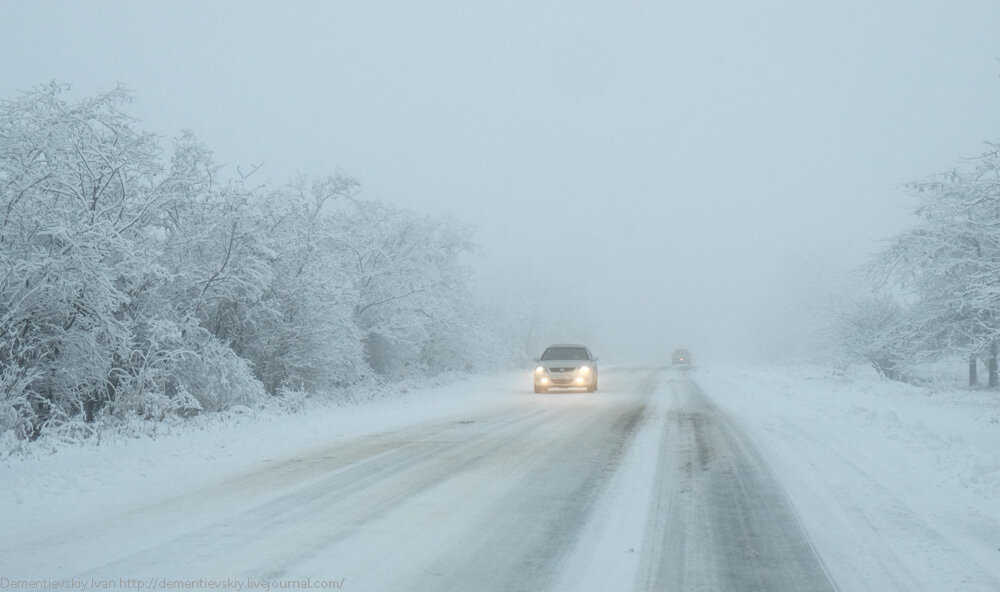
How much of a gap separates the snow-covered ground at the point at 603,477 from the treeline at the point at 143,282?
59.6 inches

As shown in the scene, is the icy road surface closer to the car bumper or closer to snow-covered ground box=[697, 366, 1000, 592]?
snow-covered ground box=[697, 366, 1000, 592]

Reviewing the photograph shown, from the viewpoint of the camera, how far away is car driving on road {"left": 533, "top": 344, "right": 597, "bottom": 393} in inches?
1075

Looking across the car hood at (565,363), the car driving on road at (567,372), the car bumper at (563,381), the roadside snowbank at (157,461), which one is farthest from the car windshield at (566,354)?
the roadside snowbank at (157,461)

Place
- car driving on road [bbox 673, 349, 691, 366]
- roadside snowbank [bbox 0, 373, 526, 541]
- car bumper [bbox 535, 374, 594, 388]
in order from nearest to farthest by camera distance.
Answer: roadside snowbank [bbox 0, 373, 526, 541], car bumper [bbox 535, 374, 594, 388], car driving on road [bbox 673, 349, 691, 366]

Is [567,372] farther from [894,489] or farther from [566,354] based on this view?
[894,489]

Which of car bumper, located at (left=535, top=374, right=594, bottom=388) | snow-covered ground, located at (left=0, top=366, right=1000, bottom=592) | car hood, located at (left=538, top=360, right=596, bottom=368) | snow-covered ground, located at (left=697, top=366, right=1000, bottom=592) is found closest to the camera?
snow-covered ground, located at (left=697, top=366, right=1000, bottom=592)

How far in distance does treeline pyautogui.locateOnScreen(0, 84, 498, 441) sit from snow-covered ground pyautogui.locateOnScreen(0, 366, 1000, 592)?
1.51 metres

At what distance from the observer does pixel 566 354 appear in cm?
2838

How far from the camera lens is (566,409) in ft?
66.3

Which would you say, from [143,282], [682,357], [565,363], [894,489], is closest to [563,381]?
[565,363]

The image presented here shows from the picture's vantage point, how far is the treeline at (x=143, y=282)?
40.3 feet

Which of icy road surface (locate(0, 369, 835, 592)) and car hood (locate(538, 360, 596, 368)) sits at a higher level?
car hood (locate(538, 360, 596, 368))

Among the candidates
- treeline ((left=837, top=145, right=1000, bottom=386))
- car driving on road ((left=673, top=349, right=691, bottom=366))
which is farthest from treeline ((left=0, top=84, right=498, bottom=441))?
car driving on road ((left=673, top=349, right=691, bottom=366))

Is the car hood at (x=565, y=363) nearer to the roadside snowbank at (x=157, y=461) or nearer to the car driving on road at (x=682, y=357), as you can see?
the roadside snowbank at (x=157, y=461)
